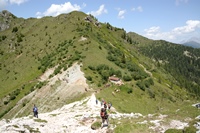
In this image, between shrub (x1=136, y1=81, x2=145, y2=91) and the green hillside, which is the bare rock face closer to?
the green hillside

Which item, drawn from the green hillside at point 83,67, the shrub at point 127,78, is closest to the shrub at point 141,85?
the green hillside at point 83,67

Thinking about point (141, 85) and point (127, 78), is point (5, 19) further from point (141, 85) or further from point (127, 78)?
point (141, 85)

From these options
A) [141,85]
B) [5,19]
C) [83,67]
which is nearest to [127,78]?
[141,85]

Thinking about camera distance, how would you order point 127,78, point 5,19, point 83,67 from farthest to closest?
point 5,19 < point 127,78 < point 83,67

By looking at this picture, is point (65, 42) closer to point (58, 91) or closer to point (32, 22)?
point (58, 91)

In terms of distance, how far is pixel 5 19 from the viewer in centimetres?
18000

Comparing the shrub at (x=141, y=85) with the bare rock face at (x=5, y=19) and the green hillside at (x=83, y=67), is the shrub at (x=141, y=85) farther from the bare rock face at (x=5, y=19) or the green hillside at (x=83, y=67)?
the bare rock face at (x=5, y=19)

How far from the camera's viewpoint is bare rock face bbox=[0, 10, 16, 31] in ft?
571

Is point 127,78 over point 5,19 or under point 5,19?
under

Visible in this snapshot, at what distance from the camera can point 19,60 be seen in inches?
4181

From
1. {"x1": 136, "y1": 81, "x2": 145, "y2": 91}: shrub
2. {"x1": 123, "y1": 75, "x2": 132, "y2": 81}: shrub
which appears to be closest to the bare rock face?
{"x1": 123, "y1": 75, "x2": 132, "y2": 81}: shrub

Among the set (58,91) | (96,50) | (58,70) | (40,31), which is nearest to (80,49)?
(96,50)

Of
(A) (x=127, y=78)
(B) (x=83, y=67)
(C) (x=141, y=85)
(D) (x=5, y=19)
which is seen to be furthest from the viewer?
(D) (x=5, y=19)

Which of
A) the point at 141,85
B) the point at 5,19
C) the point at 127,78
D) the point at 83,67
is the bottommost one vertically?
the point at 141,85
